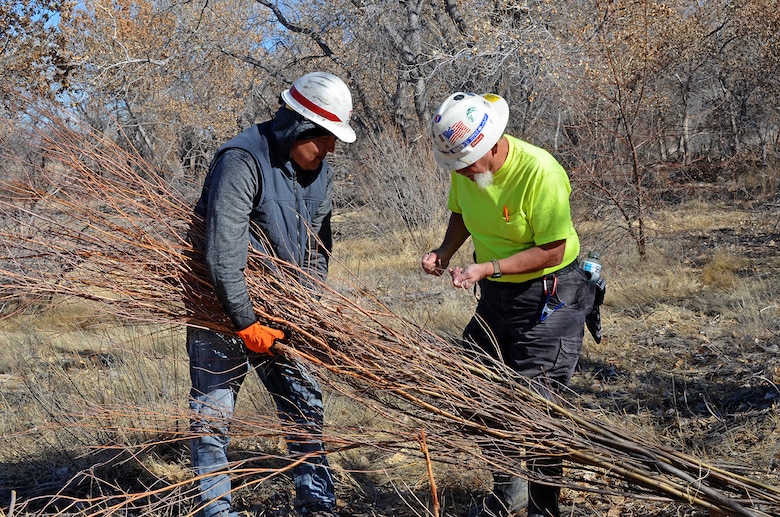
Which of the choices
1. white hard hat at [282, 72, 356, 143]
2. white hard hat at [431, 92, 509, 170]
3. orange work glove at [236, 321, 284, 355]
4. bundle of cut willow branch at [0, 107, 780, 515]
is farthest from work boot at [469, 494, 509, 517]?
white hard hat at [282, 72, 356, 143]

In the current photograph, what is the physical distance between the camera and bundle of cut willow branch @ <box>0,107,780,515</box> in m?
2.40

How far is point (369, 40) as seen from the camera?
13523 mm

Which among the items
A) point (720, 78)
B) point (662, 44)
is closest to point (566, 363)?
point (662, 44)

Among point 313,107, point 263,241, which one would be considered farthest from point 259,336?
point 313,107

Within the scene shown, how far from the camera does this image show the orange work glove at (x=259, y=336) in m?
2.72

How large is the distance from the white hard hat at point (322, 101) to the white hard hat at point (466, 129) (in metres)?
0.38

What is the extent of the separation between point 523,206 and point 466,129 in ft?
1.25

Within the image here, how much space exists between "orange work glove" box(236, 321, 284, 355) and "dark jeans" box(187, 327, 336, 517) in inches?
4.6

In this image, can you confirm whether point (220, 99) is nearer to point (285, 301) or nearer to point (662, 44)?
point (662, 44)

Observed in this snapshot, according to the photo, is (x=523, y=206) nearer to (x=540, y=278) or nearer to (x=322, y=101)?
(x=540, y=278)

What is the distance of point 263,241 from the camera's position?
114 inches

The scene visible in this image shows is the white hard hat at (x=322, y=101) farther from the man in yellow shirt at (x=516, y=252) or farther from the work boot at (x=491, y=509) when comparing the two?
the work boot at (x=491, y=509)

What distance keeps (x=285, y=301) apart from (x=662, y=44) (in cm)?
1010

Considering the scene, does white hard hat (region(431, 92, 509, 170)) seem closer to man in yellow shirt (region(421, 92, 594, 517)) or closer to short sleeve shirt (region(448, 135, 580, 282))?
man in yellow shirt (region(421, 92, 594, 517))
